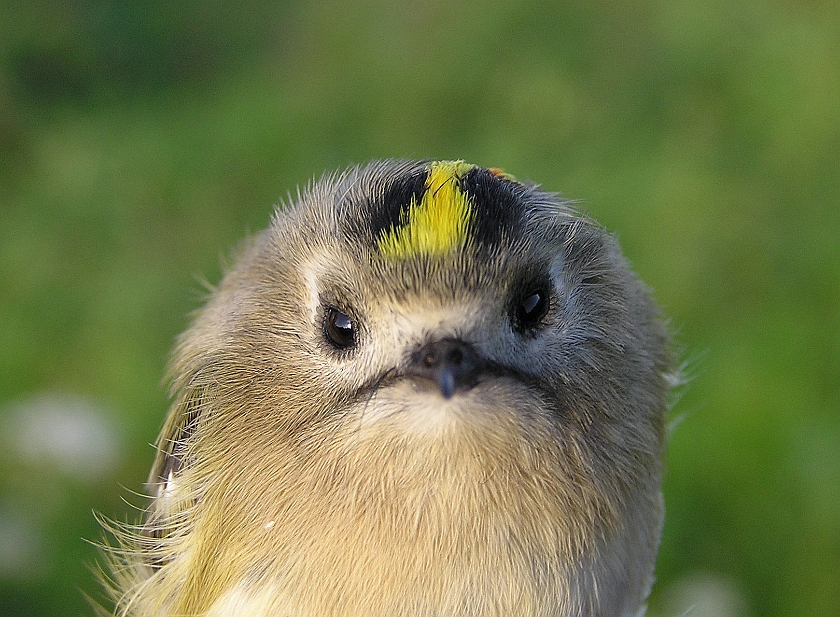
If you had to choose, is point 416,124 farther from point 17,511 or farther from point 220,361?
point 220,361

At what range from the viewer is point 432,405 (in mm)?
1363

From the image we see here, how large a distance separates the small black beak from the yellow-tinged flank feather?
0.16m

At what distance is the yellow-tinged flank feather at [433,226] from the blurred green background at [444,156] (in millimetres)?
1675

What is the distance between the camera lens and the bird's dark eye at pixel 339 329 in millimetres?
1454

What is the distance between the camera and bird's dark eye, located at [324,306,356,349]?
145 centimetres

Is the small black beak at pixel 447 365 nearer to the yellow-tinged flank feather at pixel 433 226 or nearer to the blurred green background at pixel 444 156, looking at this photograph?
the yellow-tinged flank feather at pixel 433 226

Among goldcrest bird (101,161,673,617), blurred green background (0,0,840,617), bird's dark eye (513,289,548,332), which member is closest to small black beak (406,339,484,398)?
goldcrest bird (101,161,673,617)

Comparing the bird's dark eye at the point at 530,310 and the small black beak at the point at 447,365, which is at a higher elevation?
the bird's dark eye at the point at 530,310

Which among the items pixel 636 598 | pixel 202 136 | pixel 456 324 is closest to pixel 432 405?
pixel 456 324

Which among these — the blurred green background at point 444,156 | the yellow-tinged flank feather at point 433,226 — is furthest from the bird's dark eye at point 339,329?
the blurred green background at point 444,156

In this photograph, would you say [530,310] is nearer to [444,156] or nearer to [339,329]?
[339,329]

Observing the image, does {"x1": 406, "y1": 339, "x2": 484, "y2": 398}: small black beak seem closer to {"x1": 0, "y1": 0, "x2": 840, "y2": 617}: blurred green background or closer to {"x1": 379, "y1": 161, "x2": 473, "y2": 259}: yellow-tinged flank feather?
{"x1": 379, "y1": 161, "x2": 473, "y2": 259}: yellow-tinged flank feather

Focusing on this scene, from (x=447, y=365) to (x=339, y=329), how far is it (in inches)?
8.9

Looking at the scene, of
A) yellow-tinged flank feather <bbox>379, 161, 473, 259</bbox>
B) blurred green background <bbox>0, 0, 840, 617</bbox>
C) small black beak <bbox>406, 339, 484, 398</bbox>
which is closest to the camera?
small black beak <bbox>406, 339, 484, 398</bbox>
